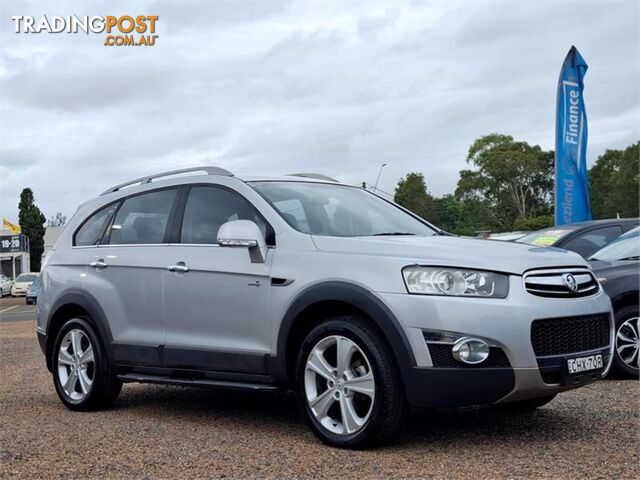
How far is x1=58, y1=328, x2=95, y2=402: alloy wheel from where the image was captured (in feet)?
24.2

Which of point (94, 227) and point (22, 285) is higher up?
point (94, 227)

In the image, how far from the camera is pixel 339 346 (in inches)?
218

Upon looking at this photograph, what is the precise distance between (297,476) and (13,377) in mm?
6170

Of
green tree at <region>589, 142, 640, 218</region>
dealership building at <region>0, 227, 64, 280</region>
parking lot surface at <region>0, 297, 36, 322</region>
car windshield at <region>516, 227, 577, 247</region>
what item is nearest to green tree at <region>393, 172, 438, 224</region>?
green tree at <region>589, 142, 640, 218</region>

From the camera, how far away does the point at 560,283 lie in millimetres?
5445

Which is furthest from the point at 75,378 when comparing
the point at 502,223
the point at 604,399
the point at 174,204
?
the point at 502,223

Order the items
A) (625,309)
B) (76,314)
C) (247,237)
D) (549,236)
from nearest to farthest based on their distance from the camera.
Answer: (247,237)
(76,314)
(625,309)
(549,236)

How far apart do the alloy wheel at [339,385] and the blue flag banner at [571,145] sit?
57.4 feet

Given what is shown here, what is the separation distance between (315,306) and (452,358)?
1002mm

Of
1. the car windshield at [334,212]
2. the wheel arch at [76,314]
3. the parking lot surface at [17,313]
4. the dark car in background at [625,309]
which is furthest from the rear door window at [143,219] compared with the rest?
the parking lot surface at [17,313]

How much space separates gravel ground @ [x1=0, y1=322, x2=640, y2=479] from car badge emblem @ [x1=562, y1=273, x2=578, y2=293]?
920mm

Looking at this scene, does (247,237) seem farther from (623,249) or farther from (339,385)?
(623,249)

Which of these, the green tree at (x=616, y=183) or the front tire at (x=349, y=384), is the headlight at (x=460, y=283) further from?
the green tree at (x=616, y=183)

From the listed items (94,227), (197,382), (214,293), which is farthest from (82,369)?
(214,293)
